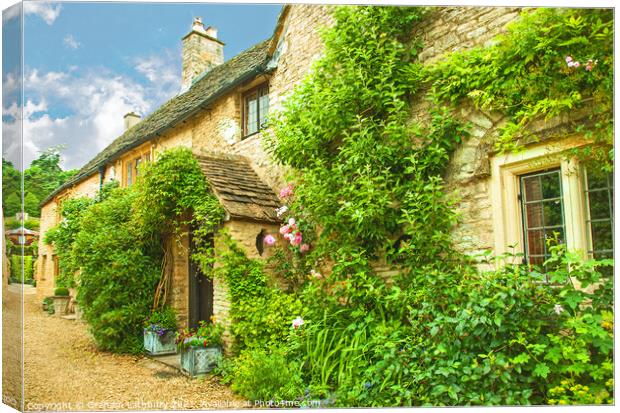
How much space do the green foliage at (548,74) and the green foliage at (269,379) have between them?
335 cm

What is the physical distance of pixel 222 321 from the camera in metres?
6.66

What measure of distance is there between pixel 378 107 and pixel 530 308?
9.88 feet

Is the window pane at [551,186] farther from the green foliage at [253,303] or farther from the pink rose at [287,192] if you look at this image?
the pink rose at [287,192]

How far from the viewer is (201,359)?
249 inches

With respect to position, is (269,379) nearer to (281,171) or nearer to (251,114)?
(281,171)

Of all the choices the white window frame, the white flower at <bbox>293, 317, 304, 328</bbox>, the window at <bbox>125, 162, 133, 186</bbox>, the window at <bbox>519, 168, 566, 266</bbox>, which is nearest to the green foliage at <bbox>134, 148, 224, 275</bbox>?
the white flower at <bbox>293, 317, 304, 328</bbox>

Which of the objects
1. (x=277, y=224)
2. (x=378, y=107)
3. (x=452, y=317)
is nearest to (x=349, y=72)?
(x=378, y=107)

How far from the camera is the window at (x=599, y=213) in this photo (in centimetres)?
413

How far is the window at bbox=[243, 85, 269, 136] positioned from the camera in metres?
8.54

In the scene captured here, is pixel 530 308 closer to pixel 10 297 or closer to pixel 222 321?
pixel 222 321

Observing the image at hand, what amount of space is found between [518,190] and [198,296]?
20.7 ft

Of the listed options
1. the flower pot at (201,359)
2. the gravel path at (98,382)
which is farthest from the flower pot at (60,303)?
the flower pot at (201,359)

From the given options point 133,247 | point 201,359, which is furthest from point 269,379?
point 133,247

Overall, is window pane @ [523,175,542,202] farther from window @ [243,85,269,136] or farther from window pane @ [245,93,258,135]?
window pane @ [245,93,258,135]
